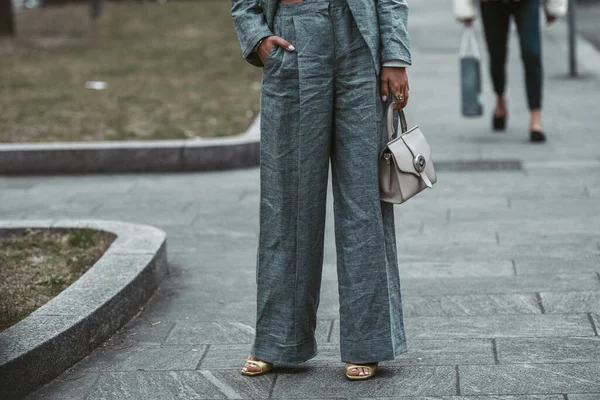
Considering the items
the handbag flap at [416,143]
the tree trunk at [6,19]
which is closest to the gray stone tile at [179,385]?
the handbag flap at [416,143]

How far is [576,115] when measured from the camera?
9.98 metres

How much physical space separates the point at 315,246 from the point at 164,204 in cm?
348

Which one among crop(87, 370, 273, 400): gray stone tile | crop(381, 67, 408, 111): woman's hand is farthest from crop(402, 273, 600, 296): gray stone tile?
crop(381, 67, 408, 111): woman's hand

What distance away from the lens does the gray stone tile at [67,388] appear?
406 centimetres

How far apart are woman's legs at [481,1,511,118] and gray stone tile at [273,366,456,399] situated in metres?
5.06

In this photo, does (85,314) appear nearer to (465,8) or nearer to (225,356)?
(225,356)

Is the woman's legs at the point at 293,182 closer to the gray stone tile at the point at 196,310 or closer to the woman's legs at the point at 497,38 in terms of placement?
the gray stone tile at the point at 196,310

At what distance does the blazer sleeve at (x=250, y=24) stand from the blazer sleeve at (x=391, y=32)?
373mm

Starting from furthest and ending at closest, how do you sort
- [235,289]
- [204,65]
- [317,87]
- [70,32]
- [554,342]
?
[70,32] < [204,65] < [235,289] < [554,342] < [317,87]

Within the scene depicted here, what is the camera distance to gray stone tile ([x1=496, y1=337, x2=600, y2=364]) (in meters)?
4.22

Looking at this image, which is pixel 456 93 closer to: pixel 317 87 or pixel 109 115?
pixel 109 115

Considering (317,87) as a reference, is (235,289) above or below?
below

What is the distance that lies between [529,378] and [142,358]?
57.2 inches

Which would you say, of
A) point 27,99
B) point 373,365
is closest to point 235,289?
point 373,365
